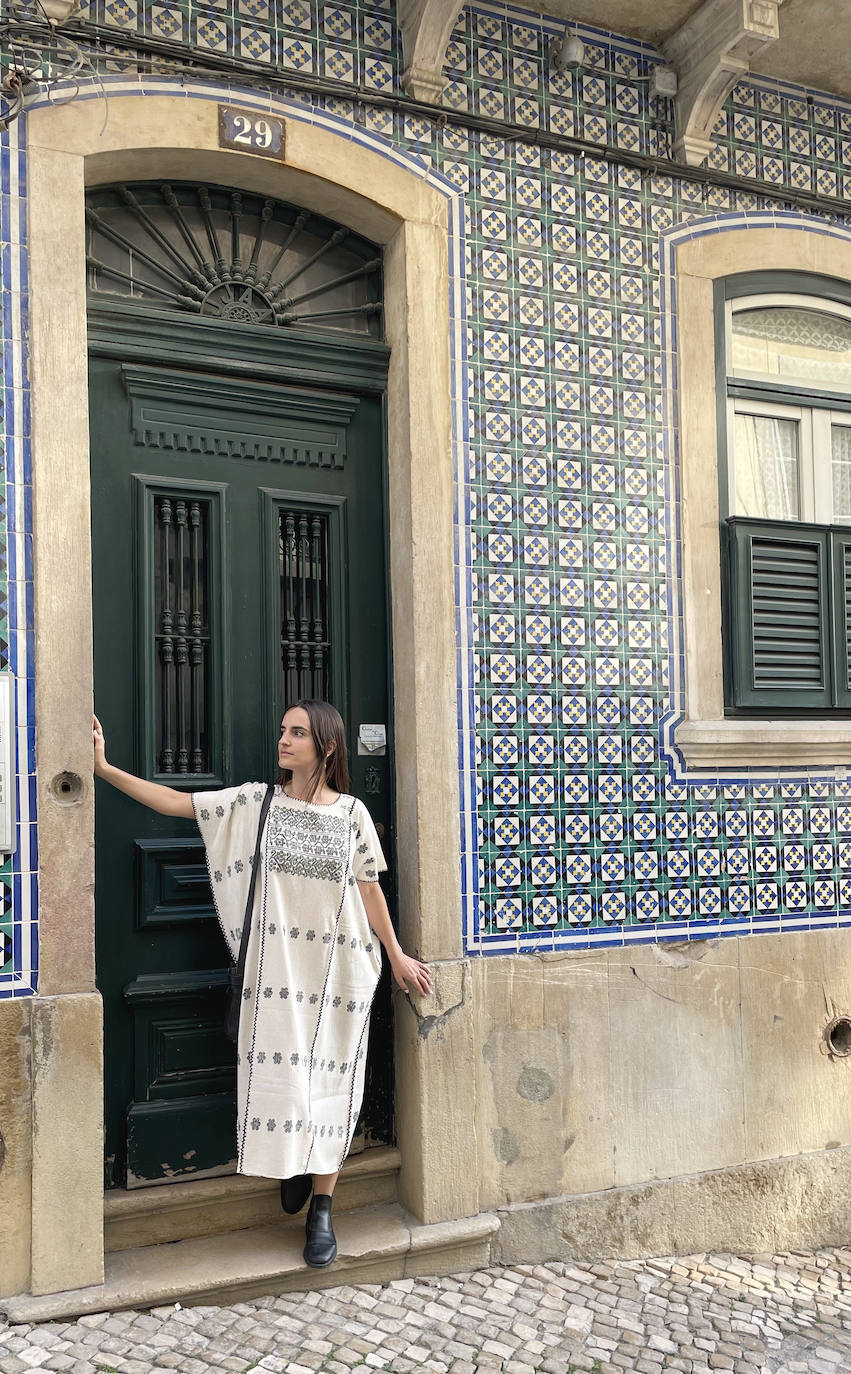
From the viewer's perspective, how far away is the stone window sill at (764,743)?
487 centimetres

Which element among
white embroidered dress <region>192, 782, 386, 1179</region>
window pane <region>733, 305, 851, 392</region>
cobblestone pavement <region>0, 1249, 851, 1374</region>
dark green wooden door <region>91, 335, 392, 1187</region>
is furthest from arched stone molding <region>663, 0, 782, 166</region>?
cobblestone pavement <region>0, 1249, 851, 1374</region>

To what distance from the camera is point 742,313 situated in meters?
5.30

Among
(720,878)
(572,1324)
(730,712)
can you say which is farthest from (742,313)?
(572,1324)

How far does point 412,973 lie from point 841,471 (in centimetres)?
313

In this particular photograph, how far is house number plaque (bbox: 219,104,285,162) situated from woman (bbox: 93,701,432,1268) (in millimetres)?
2032

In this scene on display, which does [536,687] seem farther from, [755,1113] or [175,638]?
[755,1113]

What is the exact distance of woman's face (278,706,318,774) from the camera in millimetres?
3936

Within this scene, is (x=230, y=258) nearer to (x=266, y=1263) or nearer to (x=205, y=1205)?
(x=205, y=1205)

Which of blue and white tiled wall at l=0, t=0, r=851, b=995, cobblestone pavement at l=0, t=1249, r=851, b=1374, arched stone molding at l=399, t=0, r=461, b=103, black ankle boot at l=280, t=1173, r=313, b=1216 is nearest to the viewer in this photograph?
cobblestone pavement at l=0, t=1249, r=851, b=1374

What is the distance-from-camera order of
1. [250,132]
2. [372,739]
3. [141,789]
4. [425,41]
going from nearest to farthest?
[141,789] → [250,132] → [425,41] → [372,739]

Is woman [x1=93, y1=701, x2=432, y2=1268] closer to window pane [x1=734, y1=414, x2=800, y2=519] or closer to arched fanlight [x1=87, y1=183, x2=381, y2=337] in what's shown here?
arched fanlight [x1=87, y1=183, x2=381, y2=337]

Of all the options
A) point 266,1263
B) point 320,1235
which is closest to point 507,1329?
point 320,1235

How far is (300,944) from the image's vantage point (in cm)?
394

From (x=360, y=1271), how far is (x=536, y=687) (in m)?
2.22
